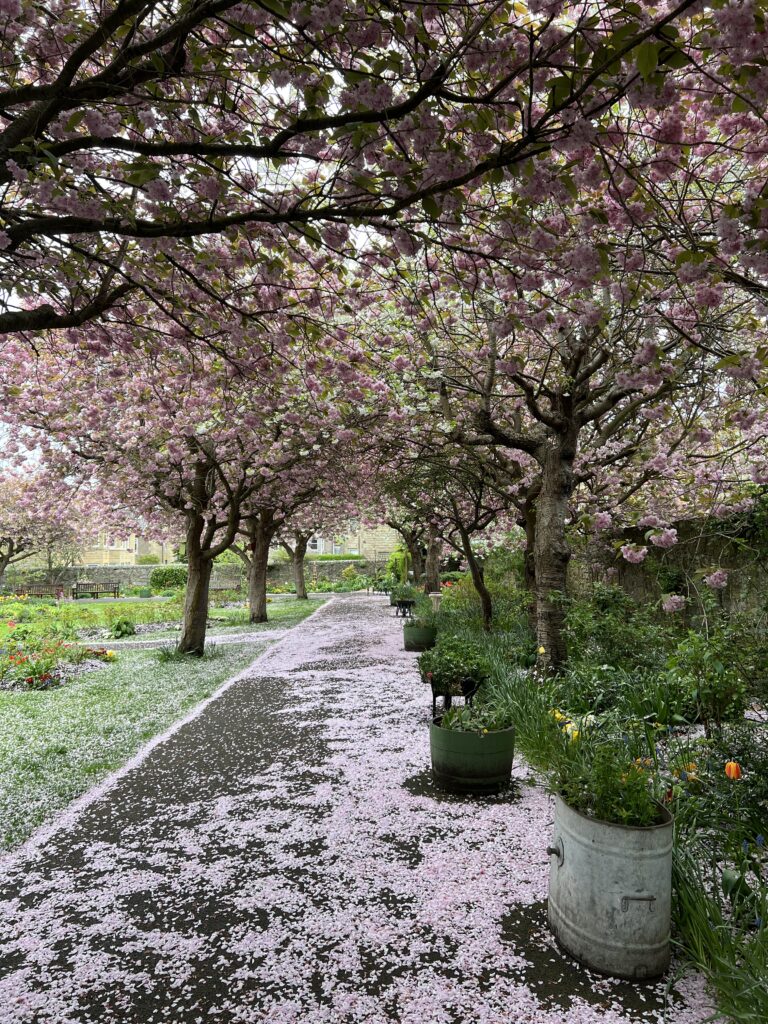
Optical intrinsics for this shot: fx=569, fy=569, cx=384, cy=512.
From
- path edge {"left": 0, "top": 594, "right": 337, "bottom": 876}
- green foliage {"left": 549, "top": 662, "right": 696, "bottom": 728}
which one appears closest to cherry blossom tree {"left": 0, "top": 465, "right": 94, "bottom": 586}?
path edge {"left": 0, "top": 594, "right": 337, "bottom": 876}

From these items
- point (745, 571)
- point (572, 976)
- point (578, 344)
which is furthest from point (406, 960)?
point (578, 344)

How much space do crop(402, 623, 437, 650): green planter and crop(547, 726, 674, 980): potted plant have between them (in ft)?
27.1

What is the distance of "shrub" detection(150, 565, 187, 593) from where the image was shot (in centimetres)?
3095

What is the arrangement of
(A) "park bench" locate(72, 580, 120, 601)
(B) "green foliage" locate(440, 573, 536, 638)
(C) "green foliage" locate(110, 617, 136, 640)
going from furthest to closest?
(A) "park bench" locate(72, 580, 120, 601) < (C) "green foliage" locate(110, 617, 136, 640) < (B) "green foliage" locate(440, 573, 536, 638)

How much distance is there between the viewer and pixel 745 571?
5.93 meters

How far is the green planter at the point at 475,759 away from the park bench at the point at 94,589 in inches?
1101

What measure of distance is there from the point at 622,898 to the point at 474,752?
6.20 ft

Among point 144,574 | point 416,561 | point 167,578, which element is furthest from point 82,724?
point 144,574

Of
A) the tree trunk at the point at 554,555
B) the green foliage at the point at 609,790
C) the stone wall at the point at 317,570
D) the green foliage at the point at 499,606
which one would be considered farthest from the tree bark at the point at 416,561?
the green foliage at the point at 609,790

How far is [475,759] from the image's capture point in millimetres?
4121

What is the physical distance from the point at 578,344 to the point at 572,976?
5573 mm

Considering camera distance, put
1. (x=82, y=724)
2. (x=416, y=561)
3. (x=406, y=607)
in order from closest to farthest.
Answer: (x=82, y=724) < (x=406, y=607) < (x=416, y=561)

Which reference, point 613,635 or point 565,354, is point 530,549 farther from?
point 565,354

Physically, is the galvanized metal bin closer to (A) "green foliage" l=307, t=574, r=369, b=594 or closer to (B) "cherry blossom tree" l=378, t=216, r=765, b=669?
(B) "cherry blossom tree" l=378, t=216, r=765, b=669
